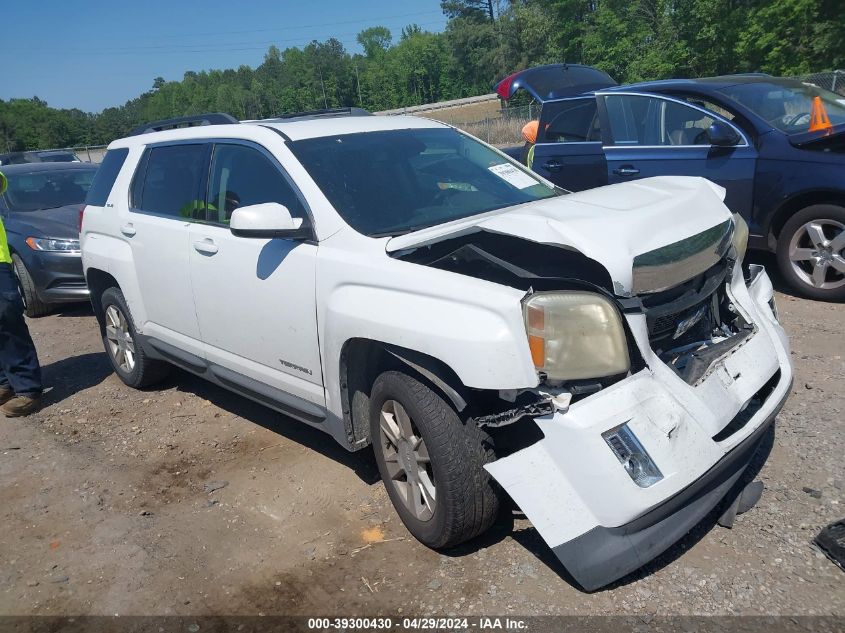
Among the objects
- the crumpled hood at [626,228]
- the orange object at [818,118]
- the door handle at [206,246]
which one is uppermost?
the orange object at [818,118]

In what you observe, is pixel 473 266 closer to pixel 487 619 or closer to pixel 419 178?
pixel 419 178

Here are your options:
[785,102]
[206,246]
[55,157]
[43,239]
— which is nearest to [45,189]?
[43,239]

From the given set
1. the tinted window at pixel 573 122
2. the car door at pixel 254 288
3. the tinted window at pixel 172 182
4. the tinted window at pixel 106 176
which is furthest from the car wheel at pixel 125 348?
the tinted window at pixel 573 122

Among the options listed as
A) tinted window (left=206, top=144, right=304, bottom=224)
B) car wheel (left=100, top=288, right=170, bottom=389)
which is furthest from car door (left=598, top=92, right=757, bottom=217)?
car wheel (left=100, top=288, right=170, bottom=389)

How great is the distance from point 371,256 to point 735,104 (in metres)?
4.57

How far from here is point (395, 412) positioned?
309cm

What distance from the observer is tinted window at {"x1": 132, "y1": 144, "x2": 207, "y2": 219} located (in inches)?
172

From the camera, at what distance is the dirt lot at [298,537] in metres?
2.72

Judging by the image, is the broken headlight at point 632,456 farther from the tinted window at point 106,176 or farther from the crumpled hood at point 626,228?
the tinted window at point 106,176

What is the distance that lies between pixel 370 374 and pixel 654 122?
4746 mm

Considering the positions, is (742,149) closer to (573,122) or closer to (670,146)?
(670,146)

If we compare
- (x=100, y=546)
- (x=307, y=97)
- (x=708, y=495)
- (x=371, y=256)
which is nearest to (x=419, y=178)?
(x=371, y=256)

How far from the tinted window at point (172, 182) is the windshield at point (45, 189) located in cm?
461

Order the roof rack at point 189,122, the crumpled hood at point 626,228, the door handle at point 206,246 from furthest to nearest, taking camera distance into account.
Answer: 1. the roof rack at point 189,122
2. the door handle at point 206,246
3. the crumpled hood at point 626,228
